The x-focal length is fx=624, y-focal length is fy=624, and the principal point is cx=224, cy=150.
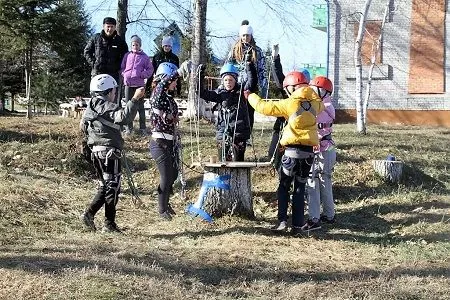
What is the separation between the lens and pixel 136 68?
35.1ft

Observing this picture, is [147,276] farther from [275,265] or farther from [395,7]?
[395,7]

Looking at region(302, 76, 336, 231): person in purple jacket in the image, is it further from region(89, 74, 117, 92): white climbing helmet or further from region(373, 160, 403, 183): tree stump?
region(89, 74, 117, 92): white climbing helmet

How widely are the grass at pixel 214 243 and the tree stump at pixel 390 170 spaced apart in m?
0.11

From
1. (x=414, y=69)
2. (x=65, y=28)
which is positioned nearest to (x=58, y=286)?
(x=65, y=28)

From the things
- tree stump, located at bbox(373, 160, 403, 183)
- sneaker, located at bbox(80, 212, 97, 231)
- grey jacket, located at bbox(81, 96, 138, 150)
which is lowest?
sneaker, located at bbox(80, 212, 97, 231)

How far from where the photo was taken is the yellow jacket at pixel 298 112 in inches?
254

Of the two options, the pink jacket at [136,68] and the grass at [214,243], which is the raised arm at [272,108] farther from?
the pink jacket at [136,68]

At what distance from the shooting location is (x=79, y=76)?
30953 millimetres

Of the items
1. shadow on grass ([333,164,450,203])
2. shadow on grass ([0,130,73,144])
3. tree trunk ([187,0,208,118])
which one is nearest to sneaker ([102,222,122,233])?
shadow on grass ([333,164,450,203])

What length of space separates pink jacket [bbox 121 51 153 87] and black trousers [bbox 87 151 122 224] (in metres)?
4.49

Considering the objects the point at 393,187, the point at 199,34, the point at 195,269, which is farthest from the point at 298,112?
the point at 199,34

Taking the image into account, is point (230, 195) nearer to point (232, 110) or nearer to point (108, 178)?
point (232, 110)

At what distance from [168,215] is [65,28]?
1459cm

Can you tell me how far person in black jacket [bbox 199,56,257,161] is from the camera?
7.57 meters
